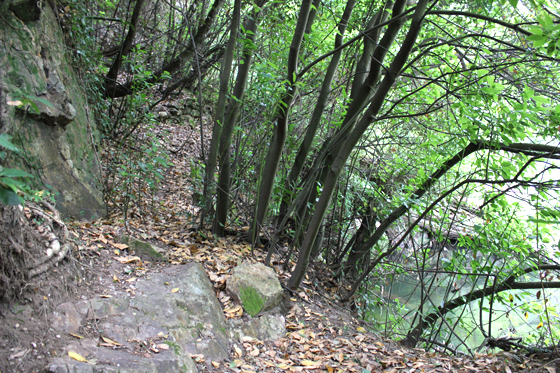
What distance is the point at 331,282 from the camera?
16.3ft

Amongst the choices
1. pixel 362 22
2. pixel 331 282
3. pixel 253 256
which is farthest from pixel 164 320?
pixel 362 22

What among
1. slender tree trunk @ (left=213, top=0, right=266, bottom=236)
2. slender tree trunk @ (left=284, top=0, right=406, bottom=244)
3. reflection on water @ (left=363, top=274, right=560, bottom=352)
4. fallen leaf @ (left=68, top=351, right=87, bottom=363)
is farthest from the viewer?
reflection on water @ (left=363, top=274, right=560, bottom=352)

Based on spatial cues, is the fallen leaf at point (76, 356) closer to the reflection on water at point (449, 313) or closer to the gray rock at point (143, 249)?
the gray rock at point (143, 249)

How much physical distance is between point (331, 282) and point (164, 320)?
2853 millimetres

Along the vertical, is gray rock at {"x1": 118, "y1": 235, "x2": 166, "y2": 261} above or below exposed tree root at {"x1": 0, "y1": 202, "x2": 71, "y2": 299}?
below

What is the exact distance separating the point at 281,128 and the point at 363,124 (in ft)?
3.38

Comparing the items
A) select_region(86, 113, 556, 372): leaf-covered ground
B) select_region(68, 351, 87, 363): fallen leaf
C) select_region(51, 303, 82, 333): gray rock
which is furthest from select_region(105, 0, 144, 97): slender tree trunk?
select_region(68, 351, 87, 363): fallen leaf

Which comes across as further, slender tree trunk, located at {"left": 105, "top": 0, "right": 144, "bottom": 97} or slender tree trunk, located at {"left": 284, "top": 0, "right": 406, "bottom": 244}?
slender tree trunk, located at {"left": 105, "top": 0, "right": 144, "bottom": 97}

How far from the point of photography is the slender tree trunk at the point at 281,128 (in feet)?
11.4

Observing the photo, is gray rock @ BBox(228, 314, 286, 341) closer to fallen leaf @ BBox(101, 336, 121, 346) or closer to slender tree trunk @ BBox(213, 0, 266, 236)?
fallen leaf @ BBox(101, 336, 121, 346)

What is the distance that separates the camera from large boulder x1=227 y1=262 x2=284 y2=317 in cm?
342

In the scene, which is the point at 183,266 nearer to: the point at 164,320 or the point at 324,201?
the point at 164,320

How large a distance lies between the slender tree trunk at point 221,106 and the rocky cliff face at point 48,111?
4.12 feet

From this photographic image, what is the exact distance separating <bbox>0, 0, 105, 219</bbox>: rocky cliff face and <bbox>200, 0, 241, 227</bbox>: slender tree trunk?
4.12 feet
